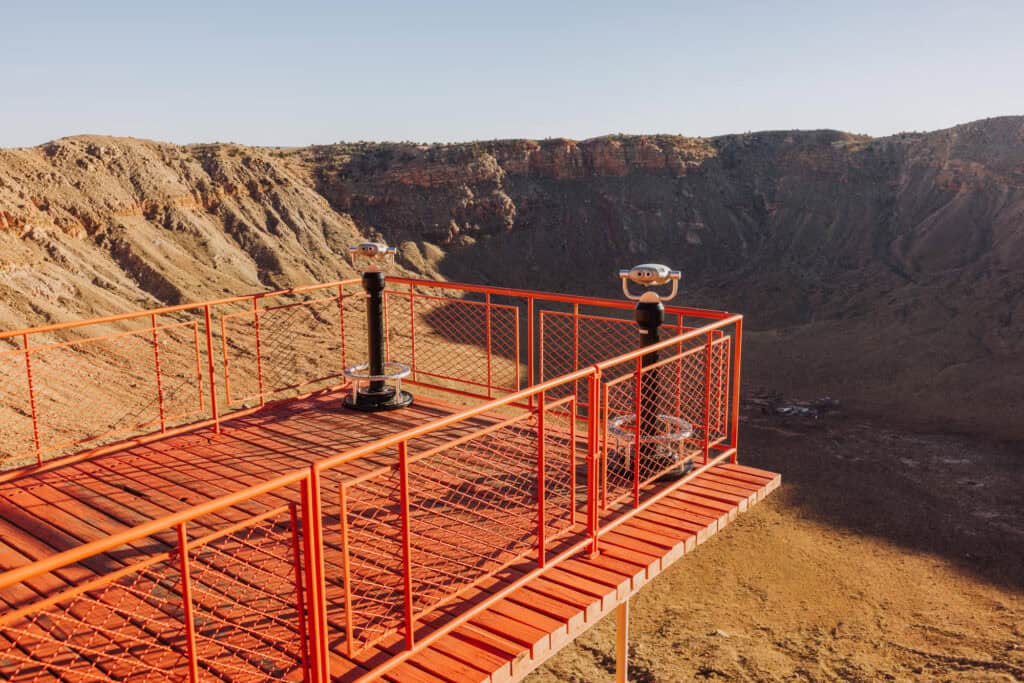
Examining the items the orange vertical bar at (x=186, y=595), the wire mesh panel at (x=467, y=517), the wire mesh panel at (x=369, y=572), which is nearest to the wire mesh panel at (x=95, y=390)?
the wire mesh panel at (x=467, y=517)

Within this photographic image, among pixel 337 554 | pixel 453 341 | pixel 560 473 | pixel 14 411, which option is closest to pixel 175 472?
pixel 337 554

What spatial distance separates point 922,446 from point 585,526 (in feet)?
49.4

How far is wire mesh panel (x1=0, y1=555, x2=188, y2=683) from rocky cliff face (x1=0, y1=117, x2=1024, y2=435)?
16.2 metres

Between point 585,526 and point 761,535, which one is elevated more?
point 585,526

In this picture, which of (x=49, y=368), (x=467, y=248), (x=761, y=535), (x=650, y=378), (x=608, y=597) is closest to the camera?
(x=608, y=597)

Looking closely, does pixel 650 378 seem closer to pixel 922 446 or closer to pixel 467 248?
pixel 922 446

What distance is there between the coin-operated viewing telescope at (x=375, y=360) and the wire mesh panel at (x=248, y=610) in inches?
119

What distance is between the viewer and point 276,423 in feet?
26.6

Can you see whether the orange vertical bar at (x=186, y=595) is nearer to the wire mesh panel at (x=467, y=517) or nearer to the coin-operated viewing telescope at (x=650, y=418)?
the wire mesh panel at (x=467, y=517)

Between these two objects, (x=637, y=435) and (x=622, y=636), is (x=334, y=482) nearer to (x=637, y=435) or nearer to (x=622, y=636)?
(x=637, y=435)

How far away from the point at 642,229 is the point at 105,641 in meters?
38.0

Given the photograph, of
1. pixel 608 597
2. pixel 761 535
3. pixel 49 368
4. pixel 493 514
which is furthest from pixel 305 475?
pixel 49 368

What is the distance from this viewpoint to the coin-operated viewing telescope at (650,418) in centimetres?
635

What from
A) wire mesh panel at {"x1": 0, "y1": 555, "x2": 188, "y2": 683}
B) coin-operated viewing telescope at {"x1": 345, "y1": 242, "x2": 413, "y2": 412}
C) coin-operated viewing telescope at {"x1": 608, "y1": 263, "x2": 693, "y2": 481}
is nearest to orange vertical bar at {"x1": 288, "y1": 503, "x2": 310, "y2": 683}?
wire mesh panel at {"x1": 0, "y1": 555, "x2": 188, "y2": 683}
